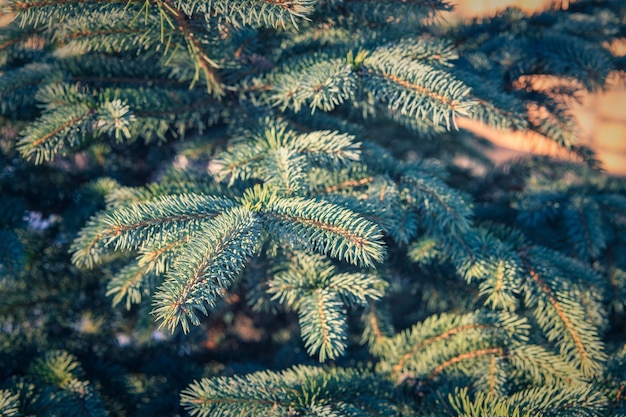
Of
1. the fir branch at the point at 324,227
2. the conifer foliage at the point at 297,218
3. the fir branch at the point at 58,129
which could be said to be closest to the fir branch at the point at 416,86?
the conifer foliage at the point at 297,218

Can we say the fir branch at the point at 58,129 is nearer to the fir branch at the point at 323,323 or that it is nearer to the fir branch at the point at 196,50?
the fir branch at the point at 196,50

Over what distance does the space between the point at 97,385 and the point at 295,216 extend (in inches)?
20.4

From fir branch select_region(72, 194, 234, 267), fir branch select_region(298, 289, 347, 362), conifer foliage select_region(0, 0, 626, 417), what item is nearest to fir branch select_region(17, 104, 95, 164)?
conifer foliage select_region(0, 0, 626, 417)

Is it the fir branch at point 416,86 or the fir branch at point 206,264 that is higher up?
the fir branch at point 416,86

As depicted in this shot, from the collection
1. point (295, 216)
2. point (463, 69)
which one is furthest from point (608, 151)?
point (295, 216)

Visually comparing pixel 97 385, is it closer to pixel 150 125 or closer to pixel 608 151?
pixel 150 125

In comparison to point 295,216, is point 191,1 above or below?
above

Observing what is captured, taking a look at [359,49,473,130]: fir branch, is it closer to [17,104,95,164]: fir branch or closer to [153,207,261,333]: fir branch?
[153,207,261,333]: fir branch

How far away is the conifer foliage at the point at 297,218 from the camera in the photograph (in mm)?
668

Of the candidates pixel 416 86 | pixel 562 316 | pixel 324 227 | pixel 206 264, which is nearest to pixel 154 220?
pixel 206 264

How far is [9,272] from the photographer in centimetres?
79

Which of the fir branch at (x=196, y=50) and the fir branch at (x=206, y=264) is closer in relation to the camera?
the fir branch at (x=206, y=264)

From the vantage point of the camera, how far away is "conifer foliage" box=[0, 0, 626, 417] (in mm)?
668

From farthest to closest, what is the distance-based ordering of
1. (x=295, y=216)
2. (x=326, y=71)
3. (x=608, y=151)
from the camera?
1. (x=608, y=151)
2. (x=326, y=71)
3. (x=295, y=216)
